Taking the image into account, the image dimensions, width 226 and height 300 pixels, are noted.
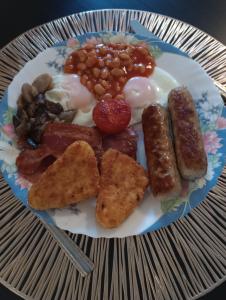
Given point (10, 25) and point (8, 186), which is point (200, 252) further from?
point (10, 25)

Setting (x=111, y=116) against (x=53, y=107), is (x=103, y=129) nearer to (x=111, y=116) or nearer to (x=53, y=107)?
(x=111, y=116)

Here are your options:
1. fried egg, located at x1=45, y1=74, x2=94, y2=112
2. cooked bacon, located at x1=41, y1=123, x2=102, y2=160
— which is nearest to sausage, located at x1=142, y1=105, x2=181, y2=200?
cooked bacon, located at x1=41, y1=123, x2=102, y2=160

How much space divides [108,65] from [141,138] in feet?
1.55

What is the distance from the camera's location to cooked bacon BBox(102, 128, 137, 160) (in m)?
1.89

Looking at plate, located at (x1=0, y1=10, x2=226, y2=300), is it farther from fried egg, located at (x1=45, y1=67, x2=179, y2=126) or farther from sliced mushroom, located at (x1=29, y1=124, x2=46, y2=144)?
fried egg, located at (x1=45, y1=67, x2=179, y2=126)

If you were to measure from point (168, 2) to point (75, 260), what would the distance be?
1822mm

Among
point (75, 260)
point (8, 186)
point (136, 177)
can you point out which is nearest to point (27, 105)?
point (8, 186)

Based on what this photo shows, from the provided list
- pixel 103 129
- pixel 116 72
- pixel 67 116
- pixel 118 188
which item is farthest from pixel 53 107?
pixel 118 188

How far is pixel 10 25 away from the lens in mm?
2535

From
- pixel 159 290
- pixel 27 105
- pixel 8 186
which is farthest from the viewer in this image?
pixel 27 105

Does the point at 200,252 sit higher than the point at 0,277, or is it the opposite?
the point at 0,277

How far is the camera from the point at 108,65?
2.18 meters

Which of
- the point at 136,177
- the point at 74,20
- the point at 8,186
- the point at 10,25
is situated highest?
the point at 10,25

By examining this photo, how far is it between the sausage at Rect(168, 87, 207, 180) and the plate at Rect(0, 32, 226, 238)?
0.10 meters
